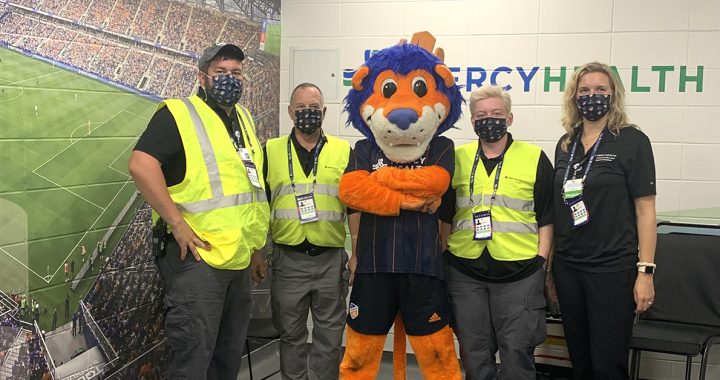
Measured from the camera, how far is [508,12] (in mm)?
3484

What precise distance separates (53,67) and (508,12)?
233 centimetres

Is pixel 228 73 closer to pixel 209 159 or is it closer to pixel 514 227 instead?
pixel 209 159

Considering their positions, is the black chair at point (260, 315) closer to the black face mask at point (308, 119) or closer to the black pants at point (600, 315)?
the black face mask at point (308, 119)

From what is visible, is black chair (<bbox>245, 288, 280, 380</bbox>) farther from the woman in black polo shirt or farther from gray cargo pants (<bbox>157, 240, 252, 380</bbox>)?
the woman in black polo shirt

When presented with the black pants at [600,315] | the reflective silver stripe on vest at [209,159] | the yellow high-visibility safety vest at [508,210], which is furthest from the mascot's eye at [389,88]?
the black pants at [600,315]

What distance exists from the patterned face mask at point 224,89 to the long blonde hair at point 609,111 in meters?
1.29

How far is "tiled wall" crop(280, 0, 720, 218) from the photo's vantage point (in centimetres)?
324

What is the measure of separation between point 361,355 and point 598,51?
6.86 feet

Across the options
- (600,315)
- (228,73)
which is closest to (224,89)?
(228,73)

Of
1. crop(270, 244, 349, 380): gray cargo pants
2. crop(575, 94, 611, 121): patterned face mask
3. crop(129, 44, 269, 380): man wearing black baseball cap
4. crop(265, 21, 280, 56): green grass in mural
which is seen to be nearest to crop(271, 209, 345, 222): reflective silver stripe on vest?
crop(270, 244, 349, 380): gray cargo pants

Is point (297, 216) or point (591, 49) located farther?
point (591, 49)

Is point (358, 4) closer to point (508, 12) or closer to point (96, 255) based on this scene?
point (508, 12)

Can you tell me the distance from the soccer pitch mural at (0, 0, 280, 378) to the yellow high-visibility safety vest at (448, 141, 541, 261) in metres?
1.38

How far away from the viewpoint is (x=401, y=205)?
2277 mm
